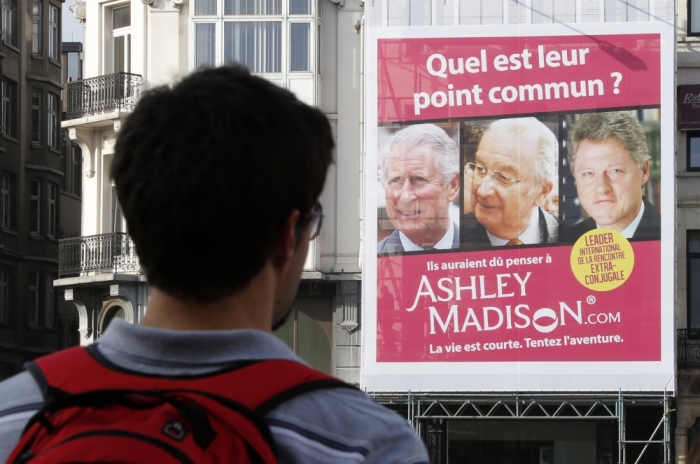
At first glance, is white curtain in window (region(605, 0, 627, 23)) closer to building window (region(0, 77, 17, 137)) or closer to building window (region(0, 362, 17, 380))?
building window (region(0, 77, 17, 137))

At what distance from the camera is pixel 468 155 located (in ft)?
77.2

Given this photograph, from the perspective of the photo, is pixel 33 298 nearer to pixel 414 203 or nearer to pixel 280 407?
pixel 414 203

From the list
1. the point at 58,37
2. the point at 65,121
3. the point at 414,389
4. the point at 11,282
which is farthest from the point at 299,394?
the point at 58,37

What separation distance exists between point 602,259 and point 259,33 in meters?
7.70

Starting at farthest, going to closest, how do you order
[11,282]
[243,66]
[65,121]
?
[11,282]
[65,121]
[243,66]

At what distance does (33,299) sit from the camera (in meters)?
35.9

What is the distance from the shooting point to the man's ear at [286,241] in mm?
1771

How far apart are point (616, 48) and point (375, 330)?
6382 millimetres

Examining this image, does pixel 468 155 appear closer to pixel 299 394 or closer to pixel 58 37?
pixel 58 37

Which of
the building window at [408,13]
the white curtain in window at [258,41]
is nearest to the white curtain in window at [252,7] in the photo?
the white curtain in window at [258,41]

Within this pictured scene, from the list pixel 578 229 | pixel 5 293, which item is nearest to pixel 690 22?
pixel 578 229

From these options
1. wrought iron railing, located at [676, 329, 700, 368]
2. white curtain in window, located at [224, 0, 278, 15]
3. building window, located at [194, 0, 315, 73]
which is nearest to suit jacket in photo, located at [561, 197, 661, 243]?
wrought iron railing, located at [676, 329, 700, 368]

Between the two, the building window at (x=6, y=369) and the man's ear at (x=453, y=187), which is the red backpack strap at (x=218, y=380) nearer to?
the man's ear at (x=453, y=187)

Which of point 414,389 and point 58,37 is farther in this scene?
point 58,37
